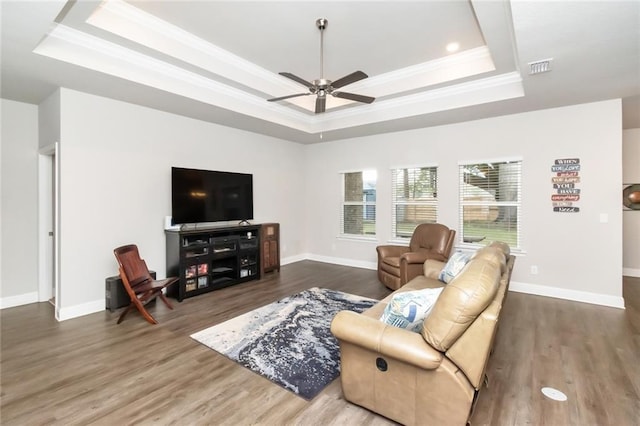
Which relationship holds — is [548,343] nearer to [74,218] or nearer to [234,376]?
[234,376]

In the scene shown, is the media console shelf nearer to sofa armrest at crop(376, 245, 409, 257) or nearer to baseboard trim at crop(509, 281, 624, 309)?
sofa armrest at crop(376, 245, 409, 257)

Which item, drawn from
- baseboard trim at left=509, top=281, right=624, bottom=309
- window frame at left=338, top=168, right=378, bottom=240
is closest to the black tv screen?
window frame at left=338, top=168, right=378, bottom=240

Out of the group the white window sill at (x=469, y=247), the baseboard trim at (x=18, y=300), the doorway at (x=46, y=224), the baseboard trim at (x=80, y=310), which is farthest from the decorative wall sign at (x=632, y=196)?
the baseboard trim at (x=18, y=300)

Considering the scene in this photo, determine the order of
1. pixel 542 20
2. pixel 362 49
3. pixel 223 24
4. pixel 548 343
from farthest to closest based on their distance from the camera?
pixel 362 49 < pixel 223 24 < pixel 548 343 < pixel 542 20

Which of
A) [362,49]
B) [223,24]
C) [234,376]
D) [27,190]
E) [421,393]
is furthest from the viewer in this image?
[27,190]

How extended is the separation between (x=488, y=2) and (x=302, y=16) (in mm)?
1679

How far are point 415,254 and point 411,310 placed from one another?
8.33ft

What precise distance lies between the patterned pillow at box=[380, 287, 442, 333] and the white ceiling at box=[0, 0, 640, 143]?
2.18m

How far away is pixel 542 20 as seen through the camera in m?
2.31

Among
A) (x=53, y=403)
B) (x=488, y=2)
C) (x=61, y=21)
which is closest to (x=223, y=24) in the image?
(x=61, y=21)

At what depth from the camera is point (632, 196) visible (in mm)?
5730

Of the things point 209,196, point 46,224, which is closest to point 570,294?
point 209,196

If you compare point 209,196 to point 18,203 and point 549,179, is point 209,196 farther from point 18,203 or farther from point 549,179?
point 549,179

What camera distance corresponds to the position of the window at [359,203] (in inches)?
252
